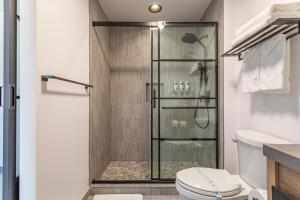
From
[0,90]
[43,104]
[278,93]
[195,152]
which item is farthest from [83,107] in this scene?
[278,93]

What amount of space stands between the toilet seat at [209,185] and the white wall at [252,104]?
44 cm

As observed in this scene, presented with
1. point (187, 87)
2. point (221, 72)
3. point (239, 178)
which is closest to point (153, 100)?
point (187, 87)

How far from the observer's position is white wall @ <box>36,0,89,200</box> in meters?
1.54

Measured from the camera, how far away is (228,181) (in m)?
1.77

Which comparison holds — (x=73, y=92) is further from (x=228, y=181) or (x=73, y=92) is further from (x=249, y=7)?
(x=249, y=7)

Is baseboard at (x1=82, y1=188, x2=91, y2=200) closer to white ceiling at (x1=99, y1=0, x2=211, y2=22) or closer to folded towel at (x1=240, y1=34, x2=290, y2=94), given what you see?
folded towel at (x1=240, y1=34, x2=290, y2=94)

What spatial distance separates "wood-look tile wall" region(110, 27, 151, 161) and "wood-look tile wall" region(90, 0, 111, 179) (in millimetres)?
152

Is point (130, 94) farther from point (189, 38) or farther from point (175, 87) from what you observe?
point (189, 38)

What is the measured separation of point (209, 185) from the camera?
1.69 metres

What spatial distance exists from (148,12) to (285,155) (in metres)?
2.93

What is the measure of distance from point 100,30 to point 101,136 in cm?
136

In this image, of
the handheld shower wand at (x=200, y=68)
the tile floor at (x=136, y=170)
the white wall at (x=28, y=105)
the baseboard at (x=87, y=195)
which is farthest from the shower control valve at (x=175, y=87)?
the white wall at (x=28, y=105)

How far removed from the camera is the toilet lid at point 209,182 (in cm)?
163

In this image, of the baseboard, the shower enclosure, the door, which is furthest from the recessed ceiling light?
the baseboard
